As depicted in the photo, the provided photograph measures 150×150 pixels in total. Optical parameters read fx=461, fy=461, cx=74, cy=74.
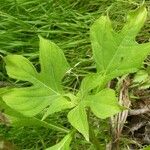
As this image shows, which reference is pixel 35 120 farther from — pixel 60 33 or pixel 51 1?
pixel 51 1

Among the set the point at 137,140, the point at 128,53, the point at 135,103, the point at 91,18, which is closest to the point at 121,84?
the point at 135,103

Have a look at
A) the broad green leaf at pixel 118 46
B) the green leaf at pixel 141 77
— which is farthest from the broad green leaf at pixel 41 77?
the green leaf at pixel 141 77

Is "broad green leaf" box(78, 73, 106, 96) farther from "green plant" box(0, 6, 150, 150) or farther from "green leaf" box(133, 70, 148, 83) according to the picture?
"green leaf" box(133, 70, 148, 83)

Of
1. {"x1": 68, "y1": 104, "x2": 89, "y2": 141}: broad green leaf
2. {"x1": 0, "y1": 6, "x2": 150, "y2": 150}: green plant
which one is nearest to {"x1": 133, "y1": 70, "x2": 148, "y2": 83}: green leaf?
{"x1": 0, "y1": 6, "x2": 150, "y2": 150}: green plant

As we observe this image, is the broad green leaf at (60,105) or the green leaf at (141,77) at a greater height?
the broad green leaf at (60,105)

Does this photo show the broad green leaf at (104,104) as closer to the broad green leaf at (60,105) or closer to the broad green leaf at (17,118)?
the broad green leaf at (60,105)

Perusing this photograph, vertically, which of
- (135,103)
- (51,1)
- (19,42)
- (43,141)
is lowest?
(43,141)

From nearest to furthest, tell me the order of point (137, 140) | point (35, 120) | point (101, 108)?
point (101, 108), point (35, 120), point (137, 140)

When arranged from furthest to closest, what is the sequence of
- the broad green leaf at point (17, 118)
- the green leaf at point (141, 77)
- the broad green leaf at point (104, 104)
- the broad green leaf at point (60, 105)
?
the green leaf at point (141, 77)
the broad green leaf at point (17, 118)
the broad green leaf at point (60, 105)
the broad green leaf at point (104, 104)
